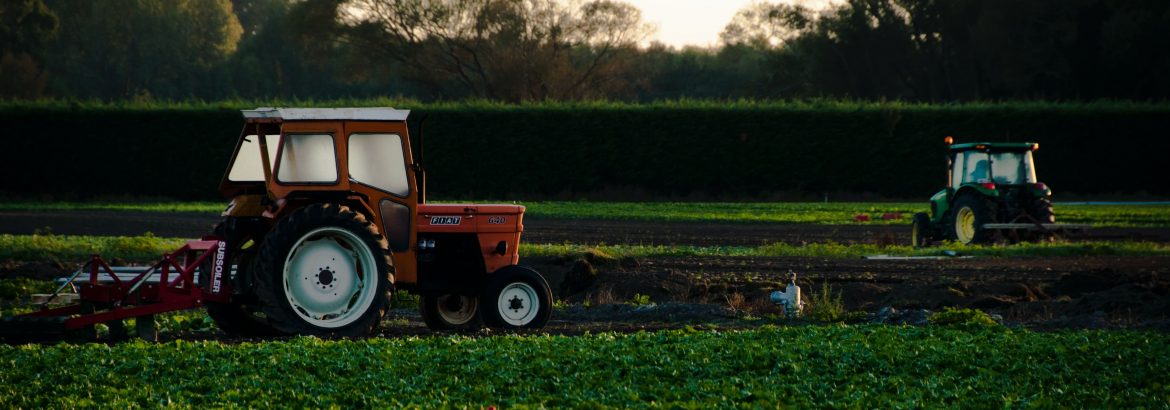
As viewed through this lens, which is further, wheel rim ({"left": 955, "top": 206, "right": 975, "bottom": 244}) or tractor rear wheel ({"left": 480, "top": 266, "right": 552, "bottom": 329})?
wheel rim ({"left": 955, "top": 206, "right": 975, "bottom": 244})

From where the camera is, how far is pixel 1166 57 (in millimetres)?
48844

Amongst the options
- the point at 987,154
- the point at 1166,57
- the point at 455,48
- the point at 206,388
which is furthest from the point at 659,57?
the point at 206,388

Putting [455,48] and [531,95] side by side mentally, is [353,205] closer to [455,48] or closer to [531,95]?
[531,95]

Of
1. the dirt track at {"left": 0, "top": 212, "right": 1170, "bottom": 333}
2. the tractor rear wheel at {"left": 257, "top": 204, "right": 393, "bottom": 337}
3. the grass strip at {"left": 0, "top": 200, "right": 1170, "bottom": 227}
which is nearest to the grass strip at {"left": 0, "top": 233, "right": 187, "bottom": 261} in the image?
the dirt track at {"left": 0, "top": 212, "right": 1170, "bottom": 333}

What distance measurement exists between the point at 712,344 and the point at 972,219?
50.1ft

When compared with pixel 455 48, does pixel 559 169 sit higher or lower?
lower

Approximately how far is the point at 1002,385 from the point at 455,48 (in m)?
47.9

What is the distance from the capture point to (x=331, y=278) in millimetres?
11180

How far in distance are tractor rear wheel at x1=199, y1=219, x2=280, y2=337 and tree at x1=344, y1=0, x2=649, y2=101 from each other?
41699mm

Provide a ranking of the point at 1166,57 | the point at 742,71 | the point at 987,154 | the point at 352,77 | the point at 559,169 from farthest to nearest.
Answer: the point at 742,71 → the point at 352,77 → the point at 1166,57 → the point at 559,169 → the point at 987,154

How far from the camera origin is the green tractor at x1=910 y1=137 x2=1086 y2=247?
23.5 meters

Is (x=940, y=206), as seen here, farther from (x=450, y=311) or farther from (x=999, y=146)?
(x=450, y=311)

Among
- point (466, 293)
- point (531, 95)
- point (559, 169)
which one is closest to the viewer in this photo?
point (466, 293)

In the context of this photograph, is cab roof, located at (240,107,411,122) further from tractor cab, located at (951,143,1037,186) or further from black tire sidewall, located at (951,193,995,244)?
tractor cab, located at (951,143,1037,186)
